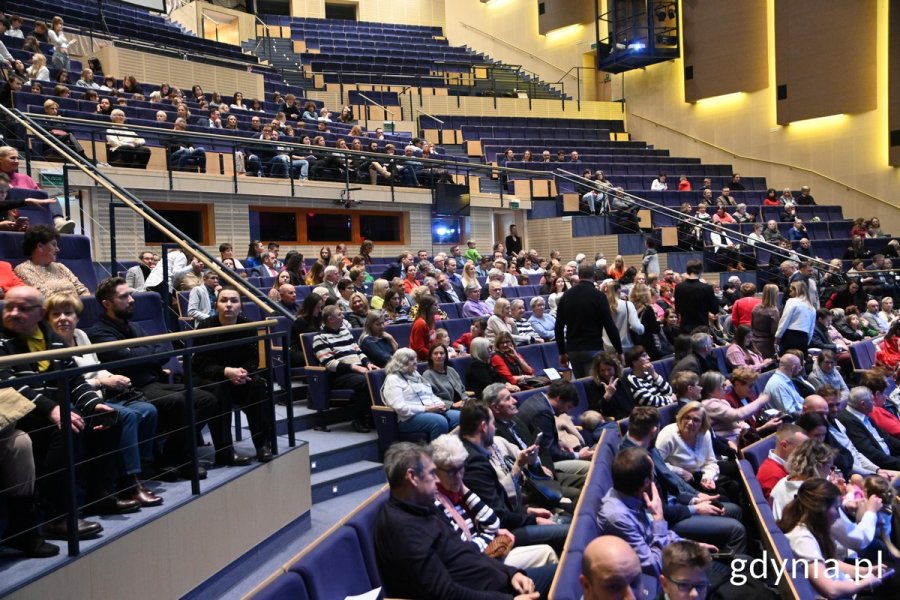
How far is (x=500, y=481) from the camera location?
363 centimetres

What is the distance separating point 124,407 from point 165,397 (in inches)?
11.5

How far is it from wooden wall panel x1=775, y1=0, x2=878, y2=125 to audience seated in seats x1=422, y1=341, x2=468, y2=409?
43.1 feet

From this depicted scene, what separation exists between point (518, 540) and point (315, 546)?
126 centimetres

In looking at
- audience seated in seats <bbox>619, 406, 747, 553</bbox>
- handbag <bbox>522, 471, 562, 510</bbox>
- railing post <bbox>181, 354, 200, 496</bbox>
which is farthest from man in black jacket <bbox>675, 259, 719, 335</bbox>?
railing post <bbox>181, 354, 200, 496</bbox>

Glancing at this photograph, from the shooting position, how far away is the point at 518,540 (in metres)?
3.37

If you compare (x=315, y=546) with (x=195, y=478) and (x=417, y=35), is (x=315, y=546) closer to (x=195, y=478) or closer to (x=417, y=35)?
(x=195, y=478)

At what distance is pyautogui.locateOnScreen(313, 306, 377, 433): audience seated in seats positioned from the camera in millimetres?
5344

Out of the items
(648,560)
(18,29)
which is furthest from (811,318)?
(18,29)

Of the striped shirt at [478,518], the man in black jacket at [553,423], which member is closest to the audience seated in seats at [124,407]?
the striped shirt at [478,518]

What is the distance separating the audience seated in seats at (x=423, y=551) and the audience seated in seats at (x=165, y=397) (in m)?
1.16

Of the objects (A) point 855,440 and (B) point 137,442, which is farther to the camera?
(A) point 855,440

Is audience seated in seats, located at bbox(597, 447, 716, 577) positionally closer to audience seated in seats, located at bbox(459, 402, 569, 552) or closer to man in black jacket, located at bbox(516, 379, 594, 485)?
audience seated in seats, located at bbox(459, 402, 569, 552)

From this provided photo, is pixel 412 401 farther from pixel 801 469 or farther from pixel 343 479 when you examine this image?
pixel 801 469

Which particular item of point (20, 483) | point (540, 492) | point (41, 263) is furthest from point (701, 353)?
point (20, 483)
